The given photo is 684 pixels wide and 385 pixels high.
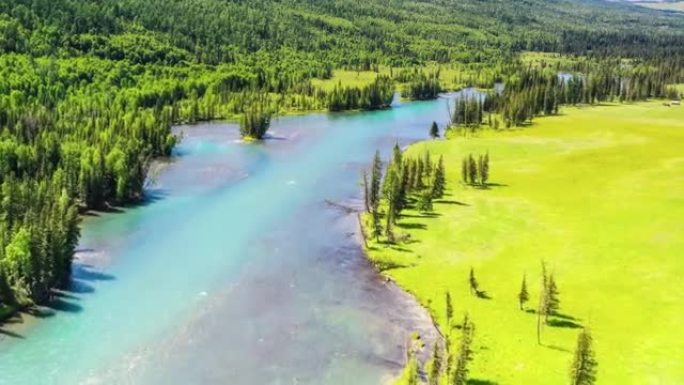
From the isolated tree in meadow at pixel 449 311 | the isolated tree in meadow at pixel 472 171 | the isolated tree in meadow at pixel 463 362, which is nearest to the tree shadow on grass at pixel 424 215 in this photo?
the isolated tree in meadow at pixel 472 171

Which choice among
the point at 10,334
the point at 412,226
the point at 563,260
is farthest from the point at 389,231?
the point at 10,334

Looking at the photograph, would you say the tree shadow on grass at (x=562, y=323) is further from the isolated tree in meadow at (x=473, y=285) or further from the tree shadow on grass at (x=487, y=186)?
the tree shadow on grass at (x=487, y=186)

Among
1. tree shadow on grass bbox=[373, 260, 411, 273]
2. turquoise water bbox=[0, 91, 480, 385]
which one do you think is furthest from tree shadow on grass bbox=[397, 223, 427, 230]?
tree shadow on grass bbox=[373, 260, 411, 273]

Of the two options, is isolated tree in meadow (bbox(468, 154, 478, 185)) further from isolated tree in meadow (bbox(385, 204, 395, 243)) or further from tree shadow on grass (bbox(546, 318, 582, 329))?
tree shadow on grass (bbox(546, 318, 582, 329))

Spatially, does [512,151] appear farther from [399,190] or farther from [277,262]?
[277,262]

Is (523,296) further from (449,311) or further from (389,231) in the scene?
(389,231)

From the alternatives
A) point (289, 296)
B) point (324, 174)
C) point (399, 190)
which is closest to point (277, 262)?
point (289, 296)

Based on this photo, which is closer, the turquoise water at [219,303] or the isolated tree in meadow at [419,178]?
the turquoise water at [219,303]
